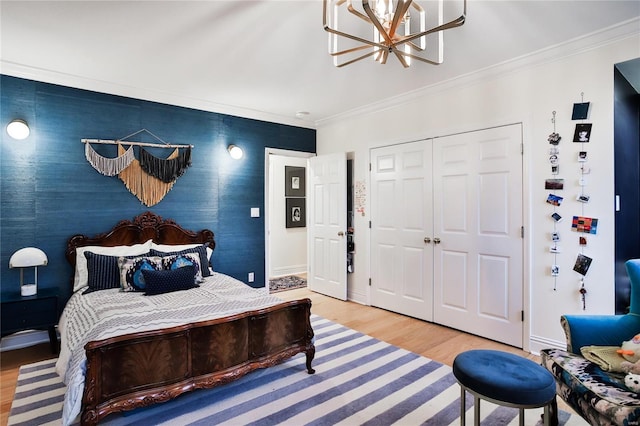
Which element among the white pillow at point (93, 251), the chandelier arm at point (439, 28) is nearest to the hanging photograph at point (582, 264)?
the chandelier arm at point (439, 28)

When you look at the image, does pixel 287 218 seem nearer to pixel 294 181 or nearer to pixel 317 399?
pixel 294 181

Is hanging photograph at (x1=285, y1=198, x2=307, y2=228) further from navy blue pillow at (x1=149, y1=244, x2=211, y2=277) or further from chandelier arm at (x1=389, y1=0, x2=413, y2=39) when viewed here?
chandelier arm at (x1=389, y1=0, x2=413, y2=39)

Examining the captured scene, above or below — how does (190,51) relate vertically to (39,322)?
above

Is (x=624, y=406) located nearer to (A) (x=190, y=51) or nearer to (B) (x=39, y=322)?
(A) (x=190, y=51)

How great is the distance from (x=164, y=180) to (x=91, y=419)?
103 inches

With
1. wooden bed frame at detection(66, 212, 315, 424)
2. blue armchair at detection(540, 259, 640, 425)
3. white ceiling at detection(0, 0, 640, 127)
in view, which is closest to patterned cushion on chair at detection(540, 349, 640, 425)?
blue armchair at detection(540, 259, 640, 425)

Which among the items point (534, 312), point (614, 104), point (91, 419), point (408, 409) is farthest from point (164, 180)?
point (614, 104)

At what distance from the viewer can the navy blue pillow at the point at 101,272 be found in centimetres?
316

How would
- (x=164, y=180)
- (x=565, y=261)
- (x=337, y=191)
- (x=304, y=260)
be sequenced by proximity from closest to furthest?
(x=565, y=261) < (x=164, y=180) < (x=337, y=191) < (x=304, y=260)

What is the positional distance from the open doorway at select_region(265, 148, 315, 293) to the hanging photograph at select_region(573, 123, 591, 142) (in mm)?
4316

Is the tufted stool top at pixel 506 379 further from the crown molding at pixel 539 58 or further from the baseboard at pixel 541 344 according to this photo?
the crown molding at pixel 539 58

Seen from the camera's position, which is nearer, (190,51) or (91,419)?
(91,419)

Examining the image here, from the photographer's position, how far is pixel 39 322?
2.91 m

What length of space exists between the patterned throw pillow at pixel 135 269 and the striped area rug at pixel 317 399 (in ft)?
2.71
